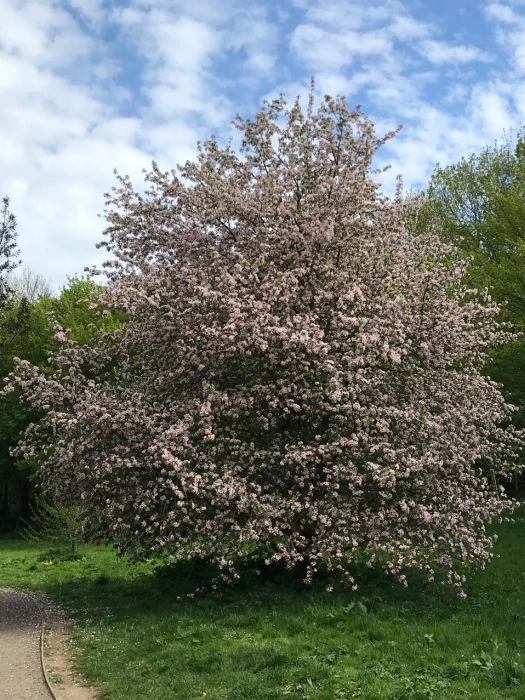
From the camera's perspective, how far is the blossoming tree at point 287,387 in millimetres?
12555

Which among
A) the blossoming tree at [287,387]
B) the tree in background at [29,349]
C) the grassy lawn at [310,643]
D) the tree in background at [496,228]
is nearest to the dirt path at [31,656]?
the grassy lawn at [310,643]

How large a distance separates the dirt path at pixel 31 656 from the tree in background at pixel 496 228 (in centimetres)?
1313

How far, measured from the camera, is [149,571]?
19391 mm

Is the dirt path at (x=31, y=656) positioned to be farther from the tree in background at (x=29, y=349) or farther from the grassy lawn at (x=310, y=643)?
the tree in background at (x=29, y=349)

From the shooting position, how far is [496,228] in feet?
85.0

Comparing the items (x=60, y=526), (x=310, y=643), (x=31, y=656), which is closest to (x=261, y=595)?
(x=310, y=643)

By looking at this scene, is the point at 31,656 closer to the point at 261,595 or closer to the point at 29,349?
the point at 261,595

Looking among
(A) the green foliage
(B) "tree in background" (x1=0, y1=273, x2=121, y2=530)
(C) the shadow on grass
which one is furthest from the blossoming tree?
(B) "tree in background" (x1=0, y1=273, x2=121, y2=530)

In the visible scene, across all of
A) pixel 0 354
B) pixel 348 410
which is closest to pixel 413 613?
pixel 348 410

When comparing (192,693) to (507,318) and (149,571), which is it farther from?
(507,318)

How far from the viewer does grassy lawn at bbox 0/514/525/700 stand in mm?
7930

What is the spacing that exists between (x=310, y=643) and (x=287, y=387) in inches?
185

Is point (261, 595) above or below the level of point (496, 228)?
below

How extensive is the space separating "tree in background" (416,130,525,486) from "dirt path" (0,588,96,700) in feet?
43.1
